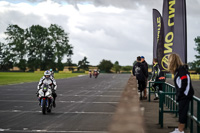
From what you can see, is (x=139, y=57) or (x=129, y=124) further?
(x=139, y=57)

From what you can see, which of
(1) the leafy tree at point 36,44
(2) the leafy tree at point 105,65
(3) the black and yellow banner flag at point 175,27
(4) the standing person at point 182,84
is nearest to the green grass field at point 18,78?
(3) the black and yellow banner flag at point 175,27

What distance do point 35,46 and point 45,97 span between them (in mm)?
97303

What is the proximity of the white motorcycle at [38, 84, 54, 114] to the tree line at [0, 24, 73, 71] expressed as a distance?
89705 mm

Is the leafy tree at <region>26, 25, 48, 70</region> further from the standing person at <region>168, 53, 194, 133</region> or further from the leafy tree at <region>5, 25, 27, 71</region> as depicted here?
the standing person at <region>168, 53, 194, 133</region>

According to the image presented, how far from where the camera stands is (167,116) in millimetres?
9508

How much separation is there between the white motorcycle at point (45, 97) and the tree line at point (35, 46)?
89705mm

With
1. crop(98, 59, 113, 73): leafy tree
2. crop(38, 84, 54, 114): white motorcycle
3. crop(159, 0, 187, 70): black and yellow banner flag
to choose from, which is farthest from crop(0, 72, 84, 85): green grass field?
crop(98, 59, 113, 73): leafy tree

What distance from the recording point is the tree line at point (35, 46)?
99.4 m

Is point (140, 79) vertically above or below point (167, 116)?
above

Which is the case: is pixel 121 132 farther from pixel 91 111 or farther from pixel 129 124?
pixel 91 111

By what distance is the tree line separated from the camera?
9944 cm

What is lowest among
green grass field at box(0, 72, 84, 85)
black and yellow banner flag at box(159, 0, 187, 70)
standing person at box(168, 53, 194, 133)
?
green grass field at box(0, 72, 84, 85)

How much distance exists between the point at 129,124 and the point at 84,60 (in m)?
184

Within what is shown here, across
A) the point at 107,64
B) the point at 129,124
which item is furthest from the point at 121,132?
the point at 107,64
